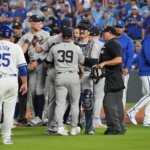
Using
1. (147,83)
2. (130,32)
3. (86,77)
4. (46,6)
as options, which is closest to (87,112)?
(86,77)

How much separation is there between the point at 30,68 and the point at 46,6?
11.0m

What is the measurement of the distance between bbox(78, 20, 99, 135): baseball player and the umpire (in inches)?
12.0

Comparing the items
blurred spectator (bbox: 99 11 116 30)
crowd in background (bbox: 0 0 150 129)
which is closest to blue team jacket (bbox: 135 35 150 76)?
crowd in background (bbox: 0 0 150 129)

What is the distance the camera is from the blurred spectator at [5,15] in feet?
81.9

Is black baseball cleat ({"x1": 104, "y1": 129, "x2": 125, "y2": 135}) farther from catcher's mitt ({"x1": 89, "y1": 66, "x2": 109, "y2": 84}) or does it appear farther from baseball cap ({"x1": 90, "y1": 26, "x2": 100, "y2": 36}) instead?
baseball cap ({"x1": 90, "y1": 26, "x2": 100, "y2": 36})

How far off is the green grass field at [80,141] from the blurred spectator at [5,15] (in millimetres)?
11304

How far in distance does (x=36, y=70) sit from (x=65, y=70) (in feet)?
7.26

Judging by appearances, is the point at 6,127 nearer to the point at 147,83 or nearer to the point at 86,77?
the point at 86,77

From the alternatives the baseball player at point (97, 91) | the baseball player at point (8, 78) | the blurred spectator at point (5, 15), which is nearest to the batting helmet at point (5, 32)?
the baseball player at point (8, 78)

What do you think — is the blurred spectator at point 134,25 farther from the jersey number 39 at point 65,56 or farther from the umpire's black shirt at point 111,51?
the jersey number 39 at point 65,56

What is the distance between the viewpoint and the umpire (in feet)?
42.0

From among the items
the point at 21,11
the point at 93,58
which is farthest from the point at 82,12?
the point at 93,58

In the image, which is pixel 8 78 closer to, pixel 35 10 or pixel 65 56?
pixel 65 56

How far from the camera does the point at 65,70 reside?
501 inches
